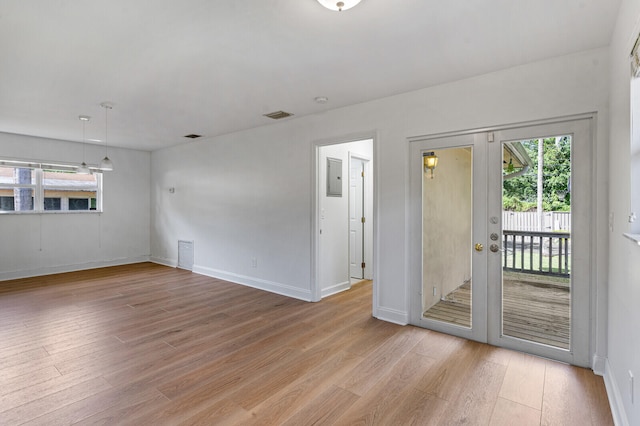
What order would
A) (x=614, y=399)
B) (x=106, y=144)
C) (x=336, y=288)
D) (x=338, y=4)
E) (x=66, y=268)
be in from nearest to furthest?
(x=338, y=4) < (x=614, y=399) < (x=336, y=288) < (x=66, y=268) < (x=106, y=144)

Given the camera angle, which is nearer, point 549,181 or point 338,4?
point 338,4

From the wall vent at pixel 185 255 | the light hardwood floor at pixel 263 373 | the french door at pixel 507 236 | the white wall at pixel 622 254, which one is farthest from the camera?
the wall vent at pixel 185 255

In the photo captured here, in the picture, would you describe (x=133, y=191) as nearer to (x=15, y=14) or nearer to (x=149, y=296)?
(x=149, y=296)

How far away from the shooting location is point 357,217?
575 cm

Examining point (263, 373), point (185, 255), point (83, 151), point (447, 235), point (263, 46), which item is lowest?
point (263, 373)

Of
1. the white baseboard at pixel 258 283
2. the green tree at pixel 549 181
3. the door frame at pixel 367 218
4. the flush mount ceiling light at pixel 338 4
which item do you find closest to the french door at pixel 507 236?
the green tree at pixel 549 181

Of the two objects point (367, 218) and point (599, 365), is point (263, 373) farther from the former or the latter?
point (367, 218)

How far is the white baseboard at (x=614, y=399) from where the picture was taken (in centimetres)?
186

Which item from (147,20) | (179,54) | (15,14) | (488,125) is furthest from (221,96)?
(488,125)

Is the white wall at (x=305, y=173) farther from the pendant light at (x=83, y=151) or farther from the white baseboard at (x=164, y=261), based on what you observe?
the pendant light at (x=83, y=151)

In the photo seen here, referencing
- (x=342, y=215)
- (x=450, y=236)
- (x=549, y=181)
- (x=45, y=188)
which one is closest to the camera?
(x=549, y=181)

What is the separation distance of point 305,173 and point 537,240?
111 inches

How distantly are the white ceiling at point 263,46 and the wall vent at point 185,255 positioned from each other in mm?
3201

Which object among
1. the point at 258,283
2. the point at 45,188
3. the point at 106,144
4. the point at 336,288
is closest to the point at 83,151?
the point at 106,144
